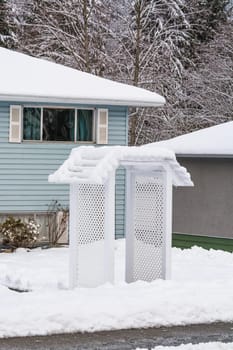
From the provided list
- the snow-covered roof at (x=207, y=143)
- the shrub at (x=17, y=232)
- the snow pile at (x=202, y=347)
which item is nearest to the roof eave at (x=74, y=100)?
the snow-covered roof at (x=207, y=143)

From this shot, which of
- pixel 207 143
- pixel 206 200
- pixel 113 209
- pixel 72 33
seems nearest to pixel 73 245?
pixel 113 209

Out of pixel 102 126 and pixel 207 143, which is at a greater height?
pixel 102 126

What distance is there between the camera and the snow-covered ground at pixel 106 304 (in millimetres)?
9742

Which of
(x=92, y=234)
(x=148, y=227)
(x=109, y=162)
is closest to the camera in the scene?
(x=109, y=162)

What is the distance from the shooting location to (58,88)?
64.4 ft

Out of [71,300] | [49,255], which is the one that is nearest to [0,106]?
[49,255]

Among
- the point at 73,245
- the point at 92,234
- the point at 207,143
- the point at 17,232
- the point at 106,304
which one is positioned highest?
the point at 207,143

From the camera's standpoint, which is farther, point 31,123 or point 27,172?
point 31,123

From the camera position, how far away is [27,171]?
1977 centimetres

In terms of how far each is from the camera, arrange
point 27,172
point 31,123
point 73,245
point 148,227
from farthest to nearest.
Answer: point 31,123
point 27,172
point 148,227
point 73,245

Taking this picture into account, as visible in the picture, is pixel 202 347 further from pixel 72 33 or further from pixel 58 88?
pixel 72 33

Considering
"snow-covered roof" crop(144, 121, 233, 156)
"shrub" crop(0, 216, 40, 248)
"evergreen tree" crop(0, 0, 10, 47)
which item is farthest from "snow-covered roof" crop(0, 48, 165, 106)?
"evergreen tree" crop(0, 0, 10, 47)

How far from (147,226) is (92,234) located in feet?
3.10

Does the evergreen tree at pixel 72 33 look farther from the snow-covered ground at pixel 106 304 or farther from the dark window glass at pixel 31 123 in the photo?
the snow-covered ground at pixel 106 304
